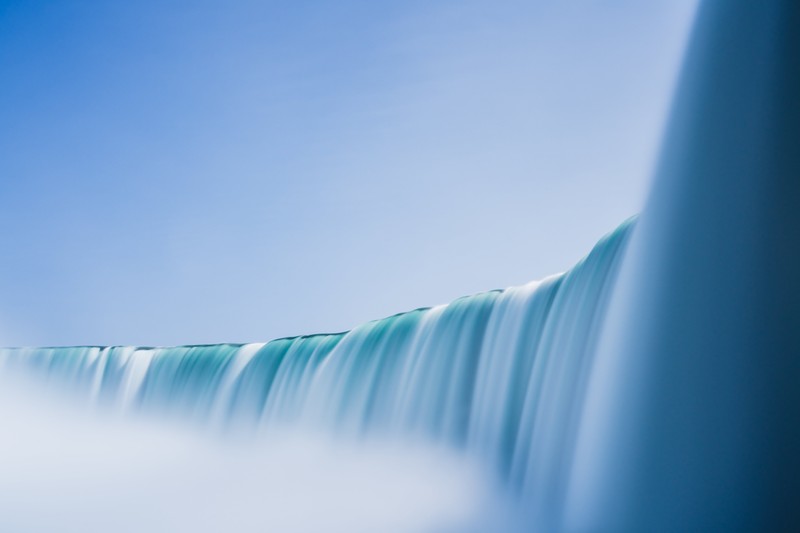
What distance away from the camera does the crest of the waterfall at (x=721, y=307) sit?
6.81 ft

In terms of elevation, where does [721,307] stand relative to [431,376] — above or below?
above

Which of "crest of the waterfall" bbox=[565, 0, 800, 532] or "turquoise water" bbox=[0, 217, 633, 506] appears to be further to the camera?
"turquoise water" bbox=[0, 217, 633, 506]

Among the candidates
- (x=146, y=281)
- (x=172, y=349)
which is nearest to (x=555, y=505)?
(x=172, y=349)

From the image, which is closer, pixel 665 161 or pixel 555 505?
pixel 665 161

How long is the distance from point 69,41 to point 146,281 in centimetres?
220

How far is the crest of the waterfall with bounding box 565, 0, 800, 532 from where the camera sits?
2.08 meters

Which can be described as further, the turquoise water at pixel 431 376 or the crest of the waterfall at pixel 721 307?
the turquoise water at pixel 431 376

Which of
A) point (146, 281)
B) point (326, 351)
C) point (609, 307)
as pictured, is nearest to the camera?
point (609, 307)

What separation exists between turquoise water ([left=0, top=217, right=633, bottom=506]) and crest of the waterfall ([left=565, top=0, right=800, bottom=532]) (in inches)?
20.8

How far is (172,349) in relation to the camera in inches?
227

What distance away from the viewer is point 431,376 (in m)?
4.02

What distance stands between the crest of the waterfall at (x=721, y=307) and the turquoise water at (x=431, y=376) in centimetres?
53

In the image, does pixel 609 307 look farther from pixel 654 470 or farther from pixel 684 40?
pixel 684 40

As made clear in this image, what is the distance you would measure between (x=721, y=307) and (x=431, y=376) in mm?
2023
